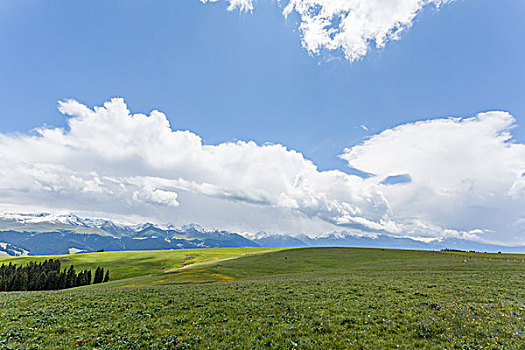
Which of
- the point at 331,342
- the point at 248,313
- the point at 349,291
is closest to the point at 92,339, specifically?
the point at 248,313

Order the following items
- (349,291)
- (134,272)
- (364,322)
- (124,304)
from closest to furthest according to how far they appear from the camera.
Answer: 1. (364,322)
2. (124,304)
3. (349,291)
4. (134,272)

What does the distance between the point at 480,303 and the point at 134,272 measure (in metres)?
137

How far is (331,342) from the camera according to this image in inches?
515

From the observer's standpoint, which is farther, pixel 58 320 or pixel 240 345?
pixel 58 320

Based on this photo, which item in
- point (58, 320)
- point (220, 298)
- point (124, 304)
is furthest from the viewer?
point (220, 298)

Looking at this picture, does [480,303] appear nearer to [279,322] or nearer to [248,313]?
[279,322]

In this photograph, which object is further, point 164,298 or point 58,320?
point 164,298

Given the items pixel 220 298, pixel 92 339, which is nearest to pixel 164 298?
pixel 220 298

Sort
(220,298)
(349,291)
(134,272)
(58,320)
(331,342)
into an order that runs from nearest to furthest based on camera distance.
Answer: (331,342), (58,320), (220,298), (349,291), (134,272)

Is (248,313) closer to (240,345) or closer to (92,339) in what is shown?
(240,345)

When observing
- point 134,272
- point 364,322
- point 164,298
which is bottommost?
point 134,272

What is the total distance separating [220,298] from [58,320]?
43.0 ft

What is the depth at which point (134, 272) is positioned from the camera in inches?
4692

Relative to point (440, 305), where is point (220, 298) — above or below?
below
